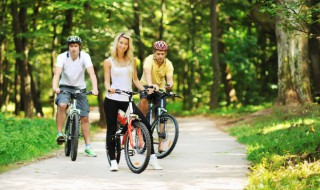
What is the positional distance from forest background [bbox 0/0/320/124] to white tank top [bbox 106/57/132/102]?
800 centimetres

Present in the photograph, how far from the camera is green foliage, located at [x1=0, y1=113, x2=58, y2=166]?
393 inches

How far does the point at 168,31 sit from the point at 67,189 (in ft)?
103

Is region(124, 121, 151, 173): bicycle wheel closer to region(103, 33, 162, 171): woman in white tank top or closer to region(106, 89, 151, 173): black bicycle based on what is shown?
region(106, 89, 151, 173): black bicycle

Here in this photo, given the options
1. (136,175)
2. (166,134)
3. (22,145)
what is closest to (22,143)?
(22,145)

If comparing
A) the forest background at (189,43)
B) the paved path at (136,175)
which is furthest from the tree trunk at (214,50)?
the paved path at (136,175)

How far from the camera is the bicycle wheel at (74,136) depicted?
10.2 m

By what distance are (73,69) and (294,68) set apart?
9.83 m

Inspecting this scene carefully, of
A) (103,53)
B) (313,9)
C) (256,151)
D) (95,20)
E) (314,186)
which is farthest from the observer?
(103,53)

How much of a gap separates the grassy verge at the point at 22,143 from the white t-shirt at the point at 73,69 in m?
1.49

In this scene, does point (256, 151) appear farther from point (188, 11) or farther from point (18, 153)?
point (188, 11)

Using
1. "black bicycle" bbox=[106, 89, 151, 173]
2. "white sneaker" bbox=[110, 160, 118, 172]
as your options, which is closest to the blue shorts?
"black bicycle" bbox=[106, 89, 151, 173]

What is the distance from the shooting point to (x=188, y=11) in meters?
36.5

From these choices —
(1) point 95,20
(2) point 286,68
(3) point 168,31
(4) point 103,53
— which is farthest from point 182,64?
(2) point 286,68

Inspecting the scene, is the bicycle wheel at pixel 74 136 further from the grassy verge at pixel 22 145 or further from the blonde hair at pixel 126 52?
the blonde hair at pixel 126 52
